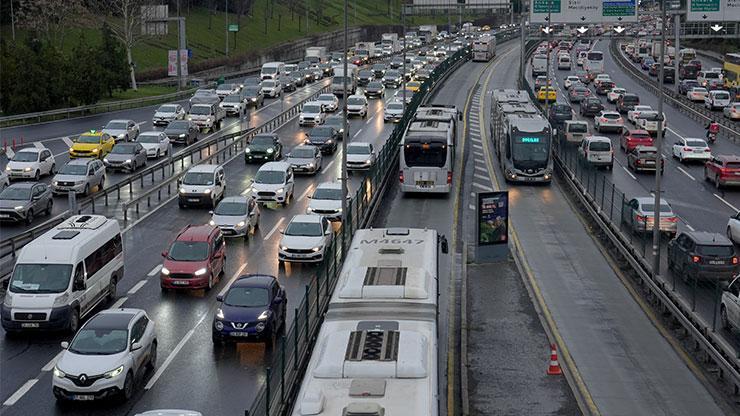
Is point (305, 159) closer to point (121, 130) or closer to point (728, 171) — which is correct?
point (121, 130)

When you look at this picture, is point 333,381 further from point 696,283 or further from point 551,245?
point 551,245

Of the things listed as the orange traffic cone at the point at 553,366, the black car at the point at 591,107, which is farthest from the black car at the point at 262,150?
the orange traffic cone at the point at 553,366

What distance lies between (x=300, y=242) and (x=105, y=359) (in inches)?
548

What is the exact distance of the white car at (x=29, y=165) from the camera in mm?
51281

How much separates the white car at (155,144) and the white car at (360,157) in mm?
10377

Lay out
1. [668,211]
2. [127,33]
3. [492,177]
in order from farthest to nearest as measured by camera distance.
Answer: [127,33] < [492,177] < [668,211]

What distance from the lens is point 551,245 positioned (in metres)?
40.9

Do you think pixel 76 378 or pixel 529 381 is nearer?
pixel 76 378

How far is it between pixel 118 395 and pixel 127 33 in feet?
253

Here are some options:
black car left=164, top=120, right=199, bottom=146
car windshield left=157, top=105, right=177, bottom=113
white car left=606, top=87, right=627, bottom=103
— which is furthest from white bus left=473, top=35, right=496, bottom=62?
black car left=164, top=120, right=199, bottom=146

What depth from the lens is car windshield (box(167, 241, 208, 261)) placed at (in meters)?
33.0

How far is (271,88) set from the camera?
314 ft

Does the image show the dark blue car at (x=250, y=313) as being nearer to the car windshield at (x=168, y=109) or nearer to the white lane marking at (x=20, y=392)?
the white lane marking at (x=20, y=392)

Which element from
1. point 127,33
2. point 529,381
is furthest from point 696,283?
point 127,33
